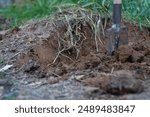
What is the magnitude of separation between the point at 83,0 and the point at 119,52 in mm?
1097

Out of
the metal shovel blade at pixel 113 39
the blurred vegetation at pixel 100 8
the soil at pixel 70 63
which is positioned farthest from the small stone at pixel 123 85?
the blurred vegetation at pixel 100 8

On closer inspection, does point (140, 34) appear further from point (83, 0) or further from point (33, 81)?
point (33, 81)

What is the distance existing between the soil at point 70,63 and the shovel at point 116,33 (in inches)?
3.4

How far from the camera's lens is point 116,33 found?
14.1ft

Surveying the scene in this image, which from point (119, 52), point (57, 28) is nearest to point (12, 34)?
point (57, 28)

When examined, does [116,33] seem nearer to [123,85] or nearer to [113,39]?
[113,39]

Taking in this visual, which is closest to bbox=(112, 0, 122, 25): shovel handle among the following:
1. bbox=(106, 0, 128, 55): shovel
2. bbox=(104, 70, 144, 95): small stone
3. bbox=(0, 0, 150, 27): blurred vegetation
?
bbox=(106, 0, 128, 55): shovel

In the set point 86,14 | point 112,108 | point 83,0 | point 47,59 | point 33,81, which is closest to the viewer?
point 112,108

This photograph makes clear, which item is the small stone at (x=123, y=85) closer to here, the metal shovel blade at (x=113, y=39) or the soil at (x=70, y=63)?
the soil at (x=70, y=63)

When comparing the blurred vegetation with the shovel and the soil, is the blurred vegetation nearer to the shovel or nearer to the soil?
the soil

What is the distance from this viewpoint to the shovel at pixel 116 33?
4223 mm

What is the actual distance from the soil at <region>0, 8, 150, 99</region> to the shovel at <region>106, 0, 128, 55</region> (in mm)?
85

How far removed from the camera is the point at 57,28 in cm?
461

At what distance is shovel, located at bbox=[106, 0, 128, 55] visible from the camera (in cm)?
422
